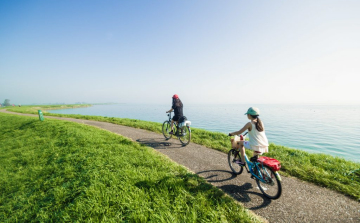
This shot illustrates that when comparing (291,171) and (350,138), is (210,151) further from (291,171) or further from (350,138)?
(350,138)

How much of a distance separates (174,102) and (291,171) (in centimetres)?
590

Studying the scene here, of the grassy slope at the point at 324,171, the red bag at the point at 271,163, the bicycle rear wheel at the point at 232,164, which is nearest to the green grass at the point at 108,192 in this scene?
the red bag at the point at 271,163

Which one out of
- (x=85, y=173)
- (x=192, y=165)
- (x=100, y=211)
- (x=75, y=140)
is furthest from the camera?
(x=75, y=140)

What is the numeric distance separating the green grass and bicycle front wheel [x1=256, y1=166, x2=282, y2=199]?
3.44ft

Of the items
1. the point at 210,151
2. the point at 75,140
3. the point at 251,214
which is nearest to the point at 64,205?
the point at 251,214

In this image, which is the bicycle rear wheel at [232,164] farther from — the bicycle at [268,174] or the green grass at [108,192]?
the green grass at [108,192]

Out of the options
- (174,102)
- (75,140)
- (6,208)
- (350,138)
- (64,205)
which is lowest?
(350,138)

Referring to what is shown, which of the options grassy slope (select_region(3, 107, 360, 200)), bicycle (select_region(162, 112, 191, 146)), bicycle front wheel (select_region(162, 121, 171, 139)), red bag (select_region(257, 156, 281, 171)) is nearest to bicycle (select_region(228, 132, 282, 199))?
red bag (select_region(257, 156, 281, 171))

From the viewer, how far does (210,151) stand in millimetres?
6812

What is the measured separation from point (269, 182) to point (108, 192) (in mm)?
4261

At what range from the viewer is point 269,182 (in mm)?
3646

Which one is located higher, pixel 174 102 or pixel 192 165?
pixel 174 102

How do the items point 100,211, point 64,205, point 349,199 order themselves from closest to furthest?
point 100,211, point 64,205, point 349,199

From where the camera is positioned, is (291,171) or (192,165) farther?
(192,165)
